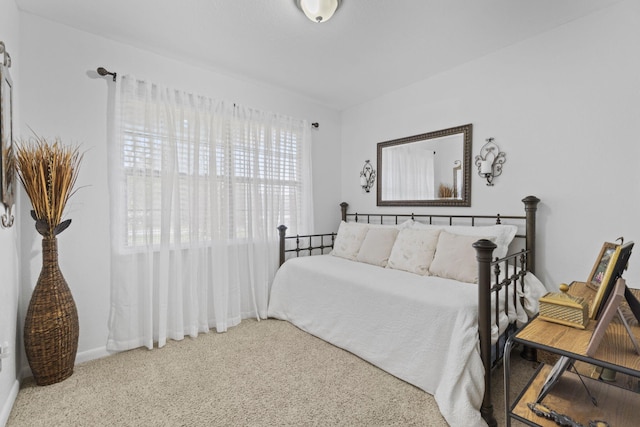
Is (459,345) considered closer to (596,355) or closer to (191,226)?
(596,355)

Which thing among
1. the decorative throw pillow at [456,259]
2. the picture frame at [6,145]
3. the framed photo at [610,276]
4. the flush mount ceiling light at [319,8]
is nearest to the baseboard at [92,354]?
the picture frame at [6,145]

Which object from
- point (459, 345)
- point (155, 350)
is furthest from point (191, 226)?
point (459, 345)

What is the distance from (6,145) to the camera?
1643 millimetres

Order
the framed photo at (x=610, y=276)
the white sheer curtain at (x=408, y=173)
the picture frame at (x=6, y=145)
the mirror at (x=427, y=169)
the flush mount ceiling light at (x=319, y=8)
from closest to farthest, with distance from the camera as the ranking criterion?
1. the framed photo at (x=610, y=276)
2. the picture frame at (x=6, y=145)
3. the flush mount ceiling light at (x=319, y=8)
4. the mirror at (x=427, y=169)
5. the white sheer curtain at (x=408, y=173)

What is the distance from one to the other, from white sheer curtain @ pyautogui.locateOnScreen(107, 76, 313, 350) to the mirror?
113cm

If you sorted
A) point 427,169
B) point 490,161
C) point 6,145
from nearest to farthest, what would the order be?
1. point 6,145
2. point 490,161
3. point 427,169

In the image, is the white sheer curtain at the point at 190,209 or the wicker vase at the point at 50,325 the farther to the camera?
the white sheer curtain at the point at 190,209

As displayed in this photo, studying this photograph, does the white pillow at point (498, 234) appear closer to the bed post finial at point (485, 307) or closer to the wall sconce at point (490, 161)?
the wall sconce at point (490, 161)

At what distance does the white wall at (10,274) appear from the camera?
1.62m

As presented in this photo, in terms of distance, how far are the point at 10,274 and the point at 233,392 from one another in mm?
1482

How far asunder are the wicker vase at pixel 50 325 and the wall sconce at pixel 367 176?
9.64ft

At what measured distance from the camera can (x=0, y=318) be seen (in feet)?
5.13

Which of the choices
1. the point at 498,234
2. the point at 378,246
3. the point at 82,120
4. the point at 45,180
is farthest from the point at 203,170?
the point at 498,234

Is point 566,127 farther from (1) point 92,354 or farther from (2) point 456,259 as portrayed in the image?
(1) point 92,354
